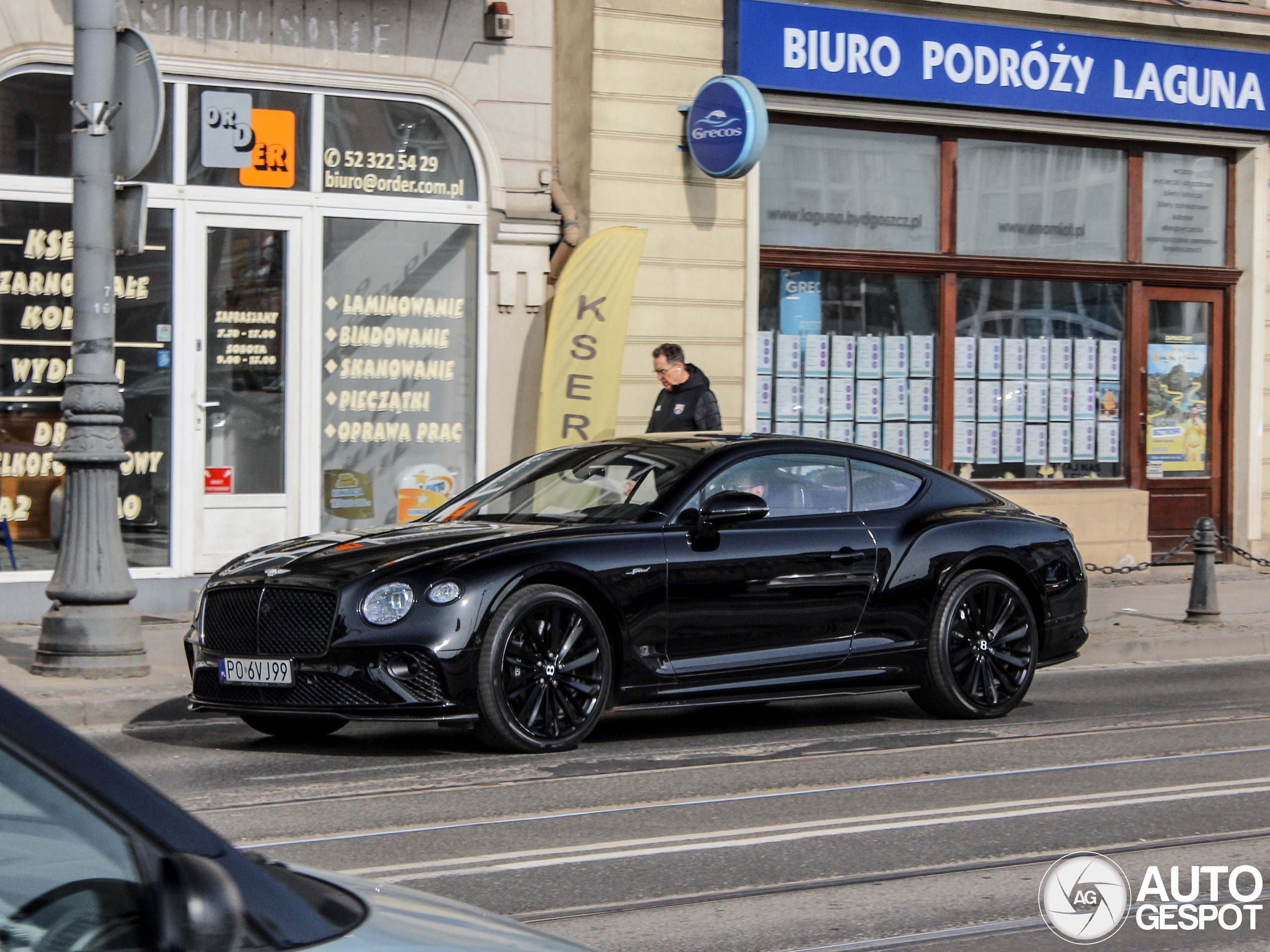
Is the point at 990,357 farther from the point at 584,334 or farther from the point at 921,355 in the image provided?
the point at 584,334

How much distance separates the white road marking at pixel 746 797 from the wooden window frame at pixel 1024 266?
27.6 feet

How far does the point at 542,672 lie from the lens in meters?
7.71

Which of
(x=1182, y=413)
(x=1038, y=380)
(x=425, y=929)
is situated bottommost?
(x=425, y=929)

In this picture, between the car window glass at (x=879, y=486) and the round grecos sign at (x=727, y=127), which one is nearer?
the car window glass at (x=879, y=486)

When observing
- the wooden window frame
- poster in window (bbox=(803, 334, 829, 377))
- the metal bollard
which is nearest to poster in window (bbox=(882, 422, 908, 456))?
the wooden window frame

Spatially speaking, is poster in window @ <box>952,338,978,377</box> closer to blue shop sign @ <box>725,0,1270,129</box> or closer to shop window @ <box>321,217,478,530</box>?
blue shop sign @ <box>725,0,1270,129</box>

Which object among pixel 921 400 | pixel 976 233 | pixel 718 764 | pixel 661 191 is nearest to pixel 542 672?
pixel 718 764

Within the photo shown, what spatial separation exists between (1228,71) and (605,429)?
806 cm

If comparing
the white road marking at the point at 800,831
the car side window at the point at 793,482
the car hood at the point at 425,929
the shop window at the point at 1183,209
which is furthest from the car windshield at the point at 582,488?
the shop window at the point at 1183,209

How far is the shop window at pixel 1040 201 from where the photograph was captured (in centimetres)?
1675

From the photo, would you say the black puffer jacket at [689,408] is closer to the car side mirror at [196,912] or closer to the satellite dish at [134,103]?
the satellite dish at [134,103]

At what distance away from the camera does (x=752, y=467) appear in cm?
872

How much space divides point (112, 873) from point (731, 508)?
640 centimetres

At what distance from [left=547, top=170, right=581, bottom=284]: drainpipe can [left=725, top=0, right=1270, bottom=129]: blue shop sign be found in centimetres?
194
